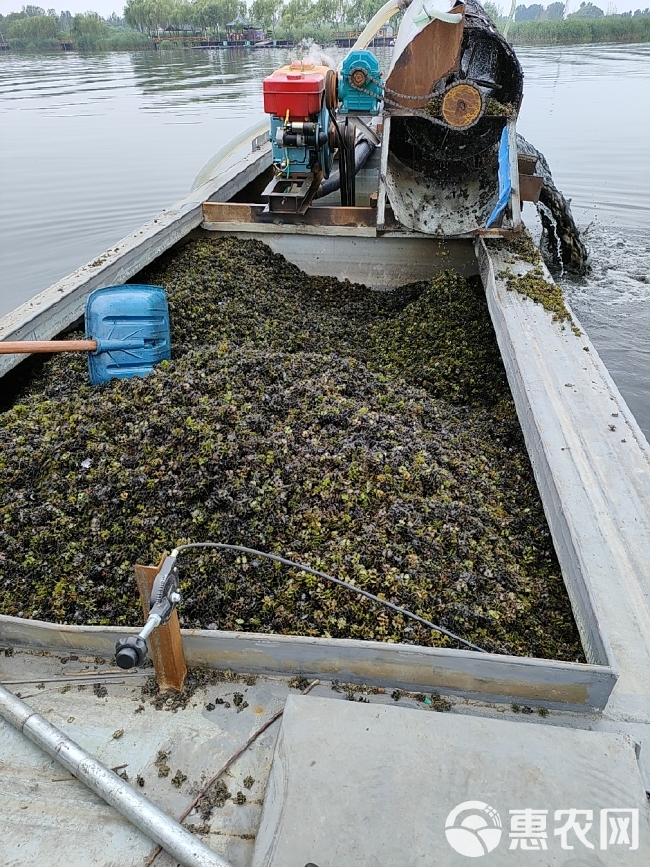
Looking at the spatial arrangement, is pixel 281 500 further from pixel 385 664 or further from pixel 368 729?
pixel 368 729

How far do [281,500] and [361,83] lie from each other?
13.0 ft

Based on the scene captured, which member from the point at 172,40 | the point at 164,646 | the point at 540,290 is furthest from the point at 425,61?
the point at 172,40

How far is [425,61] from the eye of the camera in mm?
4570

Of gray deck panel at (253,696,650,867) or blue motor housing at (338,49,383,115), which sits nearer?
gray deck panel at (253,696,650,867)

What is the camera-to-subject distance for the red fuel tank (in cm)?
476

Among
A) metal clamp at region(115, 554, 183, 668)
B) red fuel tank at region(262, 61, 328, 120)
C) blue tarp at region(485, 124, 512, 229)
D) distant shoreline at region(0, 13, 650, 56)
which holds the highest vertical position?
distant shoreline at region(0, 13, 650, 56)

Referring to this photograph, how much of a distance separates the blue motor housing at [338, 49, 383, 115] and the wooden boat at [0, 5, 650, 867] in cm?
373

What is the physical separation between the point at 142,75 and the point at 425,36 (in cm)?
2828

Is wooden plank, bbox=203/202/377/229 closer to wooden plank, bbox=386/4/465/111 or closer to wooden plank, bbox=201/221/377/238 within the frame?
wooden plank, bbox=201/221/377/238

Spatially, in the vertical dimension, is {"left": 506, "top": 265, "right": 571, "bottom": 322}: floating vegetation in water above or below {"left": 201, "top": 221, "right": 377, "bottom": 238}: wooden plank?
below

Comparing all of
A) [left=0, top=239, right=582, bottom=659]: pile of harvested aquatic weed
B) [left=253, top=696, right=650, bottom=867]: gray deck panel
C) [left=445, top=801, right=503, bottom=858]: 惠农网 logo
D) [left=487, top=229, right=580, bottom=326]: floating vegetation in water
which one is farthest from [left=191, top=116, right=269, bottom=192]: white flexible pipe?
[left=445, top=801, right=503, bottom=858]: 惠农网 logo

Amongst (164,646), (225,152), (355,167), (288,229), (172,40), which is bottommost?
(164,646)

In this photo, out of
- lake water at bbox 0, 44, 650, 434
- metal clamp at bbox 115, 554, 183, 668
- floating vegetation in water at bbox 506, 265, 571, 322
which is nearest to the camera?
metal clamp at bbox 115, 554, 183, 668

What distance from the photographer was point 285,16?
5116 centimetres
